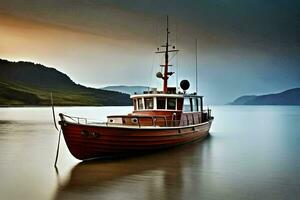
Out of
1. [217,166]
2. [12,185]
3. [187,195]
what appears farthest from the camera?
[217,166]

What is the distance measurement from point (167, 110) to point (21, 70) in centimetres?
16013

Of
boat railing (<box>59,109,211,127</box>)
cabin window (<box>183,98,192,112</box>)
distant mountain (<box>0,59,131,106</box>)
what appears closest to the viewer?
boat railing (<box>59,109,211,127</box>)

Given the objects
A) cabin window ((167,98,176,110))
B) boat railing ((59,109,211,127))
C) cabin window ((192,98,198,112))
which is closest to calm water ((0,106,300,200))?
boat railing ((59,109,211,127))

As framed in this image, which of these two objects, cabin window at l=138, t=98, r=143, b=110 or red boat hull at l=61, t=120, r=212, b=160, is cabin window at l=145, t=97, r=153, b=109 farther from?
red boat hull at l=61, t=120, r=212, b=160

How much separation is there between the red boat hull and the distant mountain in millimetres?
126222

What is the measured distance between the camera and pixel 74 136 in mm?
10633

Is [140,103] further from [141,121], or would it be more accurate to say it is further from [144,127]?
[144,127]

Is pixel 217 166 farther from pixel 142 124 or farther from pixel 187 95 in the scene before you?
pixel 187 95

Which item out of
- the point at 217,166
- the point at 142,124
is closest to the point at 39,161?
the point at 142,124

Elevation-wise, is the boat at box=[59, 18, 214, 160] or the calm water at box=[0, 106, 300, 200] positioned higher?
the boat at box=[59, 18, 214, 160]

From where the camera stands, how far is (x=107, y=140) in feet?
35.5

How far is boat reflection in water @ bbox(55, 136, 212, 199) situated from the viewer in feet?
25.5

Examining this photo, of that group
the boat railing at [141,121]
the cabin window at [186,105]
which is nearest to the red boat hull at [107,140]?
the boat railing at [141,121]

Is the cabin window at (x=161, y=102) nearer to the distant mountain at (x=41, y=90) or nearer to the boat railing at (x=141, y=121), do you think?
the boat railing at (x=141, y=121)
